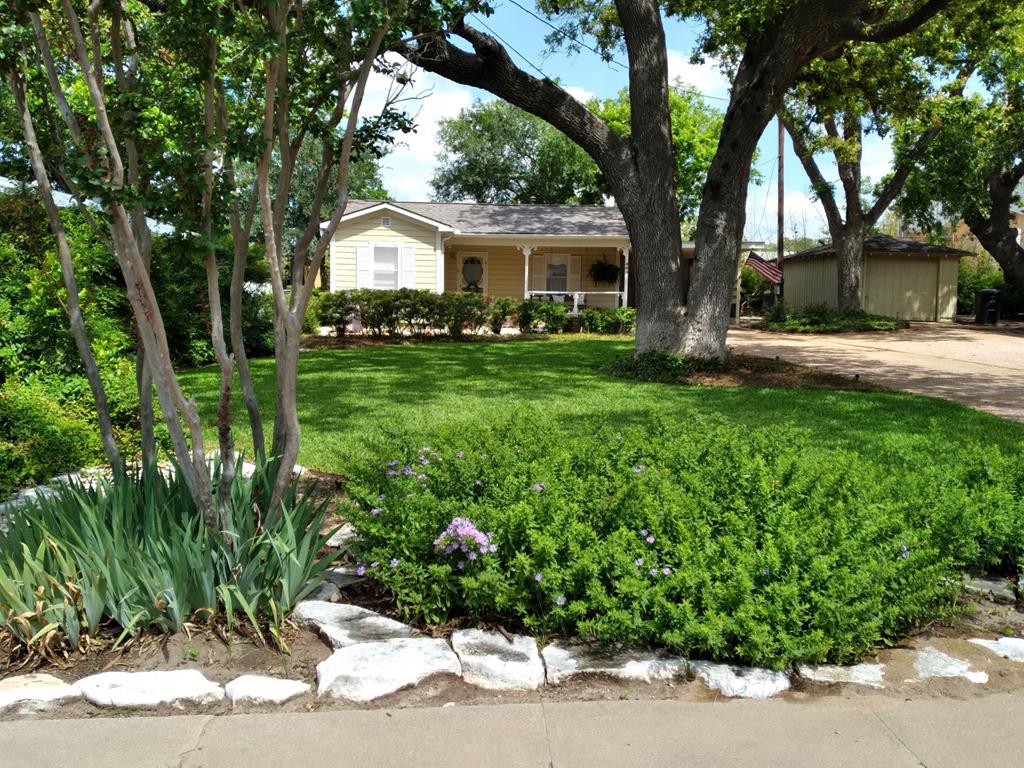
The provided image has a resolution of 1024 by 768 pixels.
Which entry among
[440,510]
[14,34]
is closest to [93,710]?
[440,510]

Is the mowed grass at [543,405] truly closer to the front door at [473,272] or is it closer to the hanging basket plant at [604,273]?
the hanging basket plant at [604,273]

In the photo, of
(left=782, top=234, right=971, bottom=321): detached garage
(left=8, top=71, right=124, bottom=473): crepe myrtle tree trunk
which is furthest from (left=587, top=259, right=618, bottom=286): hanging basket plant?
(left=8, top=71, right=124, bottom=473): crepe myrtle tree trunk

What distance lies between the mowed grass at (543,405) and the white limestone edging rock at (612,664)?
2.26 meters

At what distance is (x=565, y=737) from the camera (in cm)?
284

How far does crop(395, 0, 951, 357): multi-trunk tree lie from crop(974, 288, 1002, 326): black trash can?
17294mm

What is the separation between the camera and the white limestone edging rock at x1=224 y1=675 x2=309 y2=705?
3.06m

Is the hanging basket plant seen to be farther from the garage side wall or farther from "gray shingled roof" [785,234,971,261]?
the garage side wall

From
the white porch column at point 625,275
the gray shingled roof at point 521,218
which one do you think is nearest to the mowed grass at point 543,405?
the white porch column at point 625,275

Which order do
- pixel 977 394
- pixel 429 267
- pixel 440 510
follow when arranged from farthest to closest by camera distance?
pixel 429 267 < pixel 977 394 < pixel 440 510

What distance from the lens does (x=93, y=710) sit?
9.87 ft

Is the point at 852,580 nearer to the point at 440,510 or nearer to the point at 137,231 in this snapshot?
the point at 440,510

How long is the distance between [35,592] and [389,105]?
309 centimetres

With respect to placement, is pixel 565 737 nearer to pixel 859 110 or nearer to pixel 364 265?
pixel 859 110

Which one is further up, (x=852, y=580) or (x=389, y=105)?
(x=389, y=105)
